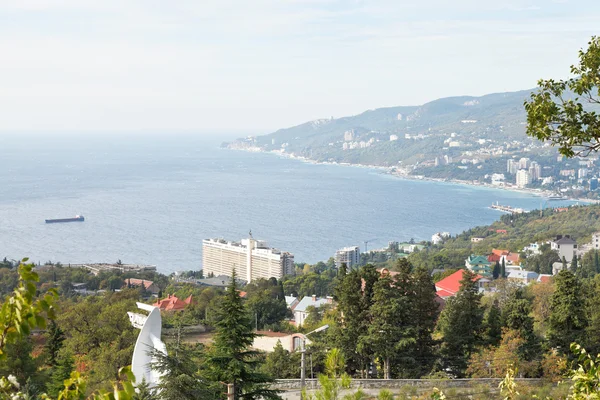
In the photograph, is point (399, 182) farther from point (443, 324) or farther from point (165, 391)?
point (165, 391)

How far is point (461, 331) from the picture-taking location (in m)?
10.2

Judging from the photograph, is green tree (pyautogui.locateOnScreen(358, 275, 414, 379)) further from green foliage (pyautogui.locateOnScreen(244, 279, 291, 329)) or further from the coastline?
the coastline

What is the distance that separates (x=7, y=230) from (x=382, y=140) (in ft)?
317

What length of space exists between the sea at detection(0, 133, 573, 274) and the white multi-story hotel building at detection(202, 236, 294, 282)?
1.05 m

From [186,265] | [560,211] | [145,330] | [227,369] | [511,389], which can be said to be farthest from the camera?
[560,211]

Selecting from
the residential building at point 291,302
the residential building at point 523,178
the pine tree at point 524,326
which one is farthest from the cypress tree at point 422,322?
the residential building at point 523,178

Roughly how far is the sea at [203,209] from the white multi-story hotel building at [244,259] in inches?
41.4

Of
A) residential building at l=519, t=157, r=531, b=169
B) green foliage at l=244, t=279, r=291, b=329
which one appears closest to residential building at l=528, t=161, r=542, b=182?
residential building at l=519, t=157, r=531, b=169

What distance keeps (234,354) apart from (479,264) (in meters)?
24.3

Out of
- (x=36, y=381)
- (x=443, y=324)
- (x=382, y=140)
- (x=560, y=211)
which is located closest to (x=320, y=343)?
(x=443, y=324)

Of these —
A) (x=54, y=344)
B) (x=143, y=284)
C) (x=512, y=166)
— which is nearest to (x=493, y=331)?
(x=54, y=344)

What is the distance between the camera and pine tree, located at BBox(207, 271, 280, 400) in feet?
21.2

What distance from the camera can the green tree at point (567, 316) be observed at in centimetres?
945

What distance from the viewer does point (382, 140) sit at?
433 feet
